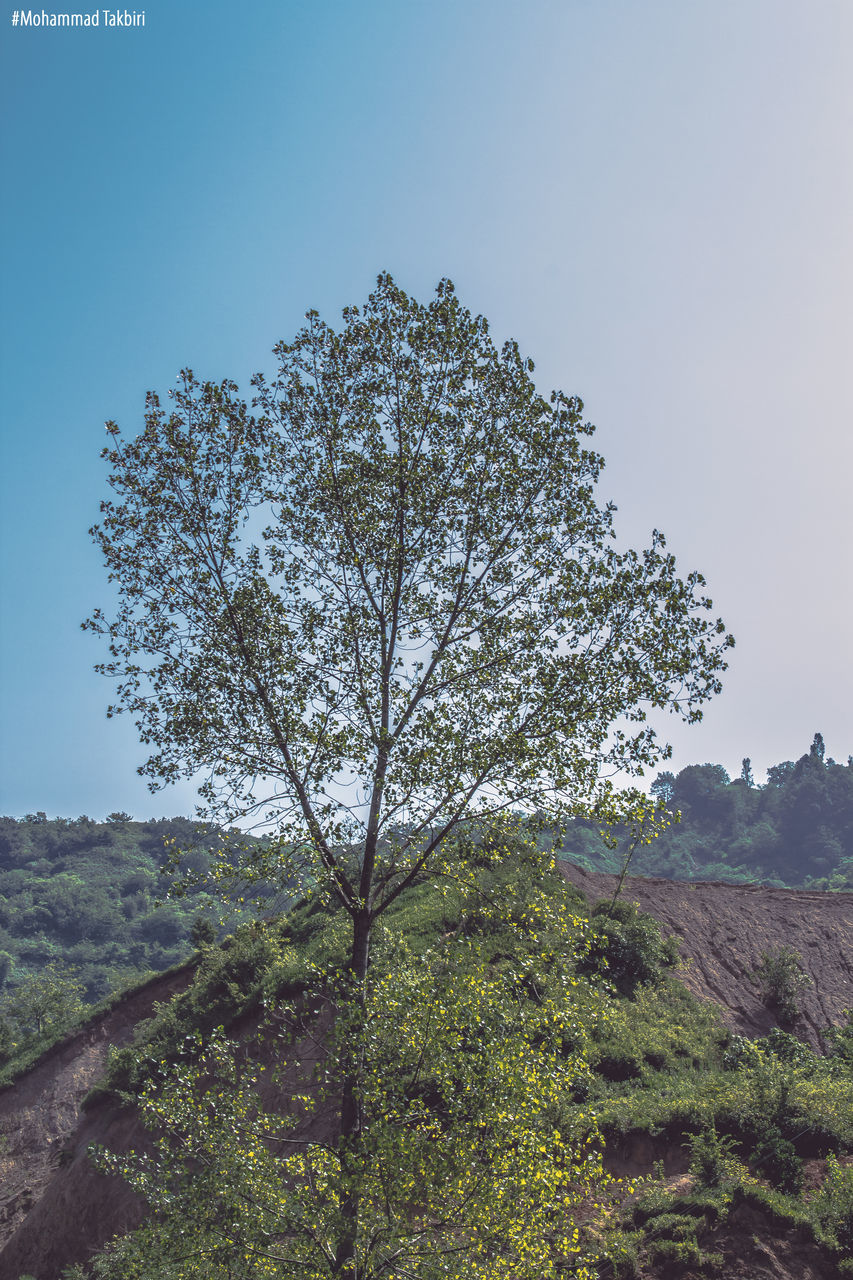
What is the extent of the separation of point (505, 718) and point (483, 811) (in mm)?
1061

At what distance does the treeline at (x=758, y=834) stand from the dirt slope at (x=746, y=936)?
71.5 meters

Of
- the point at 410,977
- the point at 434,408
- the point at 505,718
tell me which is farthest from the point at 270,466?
the point at 410,977

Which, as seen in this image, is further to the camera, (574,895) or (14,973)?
(14,973)

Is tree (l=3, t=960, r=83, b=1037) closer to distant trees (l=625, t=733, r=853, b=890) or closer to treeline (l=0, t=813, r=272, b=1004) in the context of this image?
treeline (l=0, t=813, r=272, b=1004)

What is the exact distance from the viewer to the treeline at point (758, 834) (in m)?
102

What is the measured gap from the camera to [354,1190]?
6.48m

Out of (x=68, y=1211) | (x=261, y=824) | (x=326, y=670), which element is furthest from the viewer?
(x=68, y=1211)

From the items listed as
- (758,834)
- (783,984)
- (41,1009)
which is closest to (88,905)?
(41,1009)

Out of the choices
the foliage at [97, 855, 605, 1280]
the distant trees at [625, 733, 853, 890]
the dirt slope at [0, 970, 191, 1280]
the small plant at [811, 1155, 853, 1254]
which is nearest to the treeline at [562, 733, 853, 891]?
the distant trees at [625, 733, 853, 890]

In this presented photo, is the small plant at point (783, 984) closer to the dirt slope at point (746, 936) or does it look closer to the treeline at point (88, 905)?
the dirt slope at point (746, 936)

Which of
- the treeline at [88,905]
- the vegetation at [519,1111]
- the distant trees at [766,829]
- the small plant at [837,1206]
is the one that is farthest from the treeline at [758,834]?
the small plant at [837,1206]

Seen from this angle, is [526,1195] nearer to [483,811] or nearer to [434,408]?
[483,811]

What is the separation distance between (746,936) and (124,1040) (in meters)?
23.5

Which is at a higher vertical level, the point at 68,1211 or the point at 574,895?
the point at 574,895
